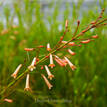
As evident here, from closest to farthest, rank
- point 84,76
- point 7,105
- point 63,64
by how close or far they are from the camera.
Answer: point 63,64
point 7,105
point 84,76

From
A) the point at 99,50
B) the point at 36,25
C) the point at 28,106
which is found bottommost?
the point at 28,106

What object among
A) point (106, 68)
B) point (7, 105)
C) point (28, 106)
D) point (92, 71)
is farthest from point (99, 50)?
point (7, 105)

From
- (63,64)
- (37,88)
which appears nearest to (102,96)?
(37,88)

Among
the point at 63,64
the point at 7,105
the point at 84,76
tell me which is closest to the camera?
the point at 63,64

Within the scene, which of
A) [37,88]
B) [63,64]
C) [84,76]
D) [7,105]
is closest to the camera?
[63,64]

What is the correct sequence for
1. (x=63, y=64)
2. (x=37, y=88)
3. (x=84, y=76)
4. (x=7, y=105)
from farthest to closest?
(x=84, y=76)
(x=37, y=88)
(x=7, y=105)
(x=63, y=64)

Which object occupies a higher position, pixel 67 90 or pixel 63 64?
pixel 63 64

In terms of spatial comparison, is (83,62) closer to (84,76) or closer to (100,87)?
(84,76)

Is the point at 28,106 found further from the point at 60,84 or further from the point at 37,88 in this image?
the point at 60,84

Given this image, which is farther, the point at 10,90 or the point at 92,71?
the point at 92,71
